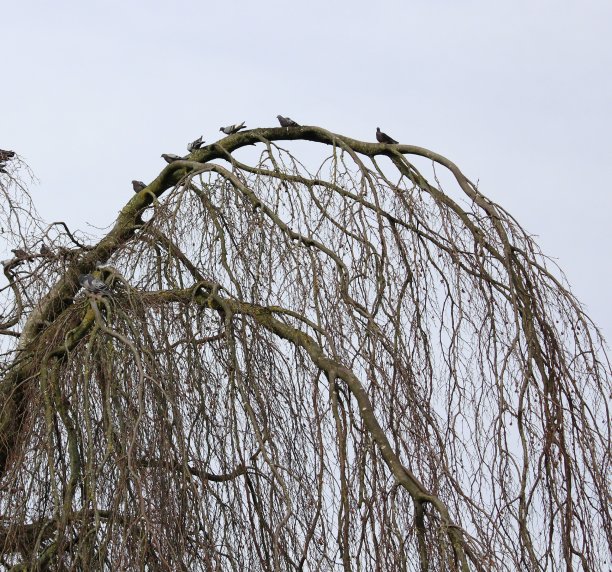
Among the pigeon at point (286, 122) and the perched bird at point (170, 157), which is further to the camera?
the perched bird at point (170, 157)

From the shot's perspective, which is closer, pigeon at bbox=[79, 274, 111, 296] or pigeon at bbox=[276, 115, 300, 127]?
pigeon at bbox=[79, 274, 111, 296]

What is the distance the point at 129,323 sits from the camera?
12.6 ft

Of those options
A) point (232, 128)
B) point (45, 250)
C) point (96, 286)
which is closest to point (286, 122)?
point (232, 128)

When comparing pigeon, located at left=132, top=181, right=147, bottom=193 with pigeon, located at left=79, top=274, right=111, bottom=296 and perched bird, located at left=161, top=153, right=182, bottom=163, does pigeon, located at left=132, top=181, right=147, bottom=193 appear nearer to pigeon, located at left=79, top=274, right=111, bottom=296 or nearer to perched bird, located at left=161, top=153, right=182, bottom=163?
perched bird, located at left=161, top=153, right=182, bottom=163

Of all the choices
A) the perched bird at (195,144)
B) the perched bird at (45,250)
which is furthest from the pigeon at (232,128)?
the perched bird at (45,250)

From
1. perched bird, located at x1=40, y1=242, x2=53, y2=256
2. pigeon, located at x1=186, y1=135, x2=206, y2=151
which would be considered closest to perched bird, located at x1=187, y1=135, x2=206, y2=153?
pigeon, located at x1=186, y1=135, x2=206, y2=151

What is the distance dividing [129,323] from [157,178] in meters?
1.59

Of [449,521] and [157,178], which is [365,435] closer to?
[449,521]

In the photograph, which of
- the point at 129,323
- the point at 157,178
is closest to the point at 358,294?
the point at 129,323

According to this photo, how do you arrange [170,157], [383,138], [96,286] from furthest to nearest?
Answer: 1. [170,157]
2. [383,138]
3. [96,286]

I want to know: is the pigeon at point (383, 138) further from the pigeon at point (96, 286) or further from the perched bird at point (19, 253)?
the perched bird at point (19, 253)

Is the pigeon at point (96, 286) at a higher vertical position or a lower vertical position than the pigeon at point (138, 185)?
lower

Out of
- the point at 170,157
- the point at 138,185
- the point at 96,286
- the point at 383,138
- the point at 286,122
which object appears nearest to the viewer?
the point at 96,286

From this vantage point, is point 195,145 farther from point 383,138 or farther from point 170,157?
point 383,138
